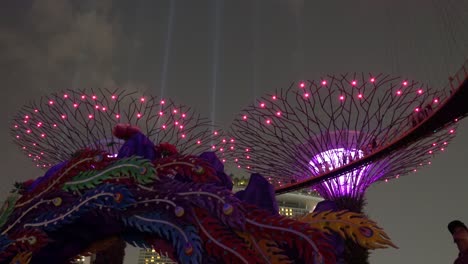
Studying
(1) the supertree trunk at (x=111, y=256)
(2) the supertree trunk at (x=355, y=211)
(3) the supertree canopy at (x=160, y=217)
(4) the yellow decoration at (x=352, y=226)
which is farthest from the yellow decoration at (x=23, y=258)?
(2) the supertree trunk at (x=355, y=211)

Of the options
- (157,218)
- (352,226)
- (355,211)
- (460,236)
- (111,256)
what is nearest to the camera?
(352,226)

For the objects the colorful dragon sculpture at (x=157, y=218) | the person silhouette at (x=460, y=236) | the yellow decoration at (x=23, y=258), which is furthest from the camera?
the person silhouette at (x=460, y=236)

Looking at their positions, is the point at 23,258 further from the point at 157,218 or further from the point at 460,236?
the point at 460,236

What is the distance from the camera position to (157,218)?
12.0ft

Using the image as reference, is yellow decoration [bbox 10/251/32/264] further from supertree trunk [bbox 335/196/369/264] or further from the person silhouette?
supertree trunk [bbox 335/196/369/264]

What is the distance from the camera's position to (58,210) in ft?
13.4

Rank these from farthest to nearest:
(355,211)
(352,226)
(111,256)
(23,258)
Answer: (355,211) < (111,256) < (23,258) < (352,226)

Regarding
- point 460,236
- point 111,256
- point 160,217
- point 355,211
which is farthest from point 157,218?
point 355,211

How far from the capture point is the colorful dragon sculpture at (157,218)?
3.28m

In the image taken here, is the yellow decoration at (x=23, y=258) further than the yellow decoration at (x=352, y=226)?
Yes

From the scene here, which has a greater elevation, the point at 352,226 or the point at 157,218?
the point at 157,218

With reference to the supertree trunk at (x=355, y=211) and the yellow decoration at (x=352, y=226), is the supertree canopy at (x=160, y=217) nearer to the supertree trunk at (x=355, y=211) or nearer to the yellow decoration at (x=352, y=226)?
the yellow decoration at (x=352, y=226)

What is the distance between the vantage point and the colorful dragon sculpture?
3281 mm

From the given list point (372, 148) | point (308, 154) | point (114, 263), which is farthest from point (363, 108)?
point (114, 263)
